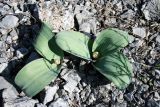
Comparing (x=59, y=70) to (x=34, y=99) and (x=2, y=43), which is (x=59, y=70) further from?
(x=2, y=43)

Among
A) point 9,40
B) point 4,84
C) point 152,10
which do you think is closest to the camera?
point 4,84

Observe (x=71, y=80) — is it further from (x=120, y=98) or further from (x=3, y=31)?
(x=3, y=31)

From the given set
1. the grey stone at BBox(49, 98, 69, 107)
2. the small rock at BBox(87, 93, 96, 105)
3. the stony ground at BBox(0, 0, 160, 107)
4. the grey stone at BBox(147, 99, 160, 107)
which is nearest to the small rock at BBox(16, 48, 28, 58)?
the stony ground at BBox(0, 0, 160, 107)

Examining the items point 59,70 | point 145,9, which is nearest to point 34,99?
point 59,70

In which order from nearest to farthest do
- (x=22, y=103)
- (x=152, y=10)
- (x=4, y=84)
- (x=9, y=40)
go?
(x=22, y=103), (x=4, y=84), (x=9, y=40), (x=152, y=10)

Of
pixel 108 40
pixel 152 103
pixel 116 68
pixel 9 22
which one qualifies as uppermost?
pixel 9 22

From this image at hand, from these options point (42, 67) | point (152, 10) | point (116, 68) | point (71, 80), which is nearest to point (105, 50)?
point (116, 68)
